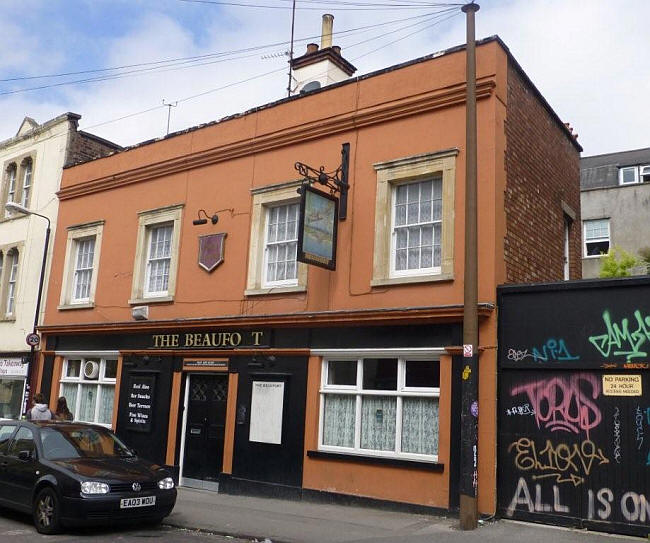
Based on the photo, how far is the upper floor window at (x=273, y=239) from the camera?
13.8 m

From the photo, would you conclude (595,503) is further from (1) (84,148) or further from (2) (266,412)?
(1) (84,148)

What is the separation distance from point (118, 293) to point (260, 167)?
191 inches

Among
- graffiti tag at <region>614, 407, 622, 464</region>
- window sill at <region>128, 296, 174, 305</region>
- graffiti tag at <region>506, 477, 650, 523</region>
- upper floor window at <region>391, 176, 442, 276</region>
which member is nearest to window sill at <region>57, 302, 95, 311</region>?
window sill at <region>128, 296, 174, 305</region>

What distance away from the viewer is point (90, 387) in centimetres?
1692

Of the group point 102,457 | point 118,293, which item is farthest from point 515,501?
point 118,293

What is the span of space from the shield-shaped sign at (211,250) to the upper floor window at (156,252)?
2.97 feet

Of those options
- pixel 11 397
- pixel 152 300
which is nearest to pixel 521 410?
pixel 152 300

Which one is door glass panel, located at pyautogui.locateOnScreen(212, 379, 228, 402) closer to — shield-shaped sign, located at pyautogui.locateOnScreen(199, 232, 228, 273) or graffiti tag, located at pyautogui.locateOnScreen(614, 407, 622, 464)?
shield-shaped sign, located at pyautogui.locateOnScreen(199, 232, 228, 273)

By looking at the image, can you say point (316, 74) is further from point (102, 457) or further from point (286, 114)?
point (102, 457)

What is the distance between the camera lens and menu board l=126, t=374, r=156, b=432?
15164mm

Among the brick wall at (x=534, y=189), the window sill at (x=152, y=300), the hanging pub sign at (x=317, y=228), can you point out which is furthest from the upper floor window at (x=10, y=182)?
the brick wall at (x=534, y=189)

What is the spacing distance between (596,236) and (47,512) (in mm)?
27490

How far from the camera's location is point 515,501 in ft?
33.5

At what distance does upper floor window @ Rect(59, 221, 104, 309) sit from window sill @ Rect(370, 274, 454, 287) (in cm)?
843
